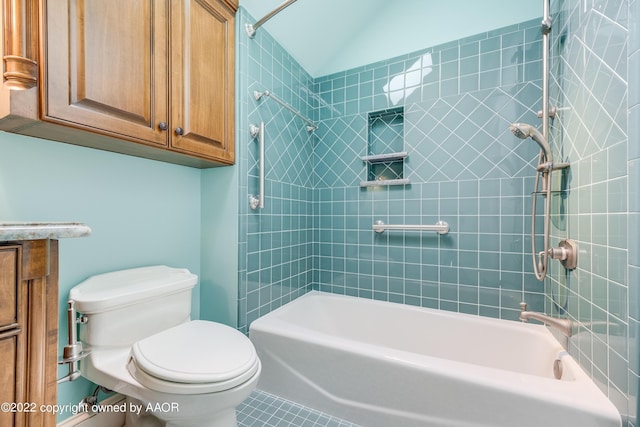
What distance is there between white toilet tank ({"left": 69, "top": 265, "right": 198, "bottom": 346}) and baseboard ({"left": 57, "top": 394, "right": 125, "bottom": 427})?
364mm

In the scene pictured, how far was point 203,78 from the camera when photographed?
1341 millimetres

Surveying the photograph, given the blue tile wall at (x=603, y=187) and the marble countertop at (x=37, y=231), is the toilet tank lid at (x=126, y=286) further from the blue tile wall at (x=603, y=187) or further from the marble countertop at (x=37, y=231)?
the blue tile wall at (x=603, y=187)

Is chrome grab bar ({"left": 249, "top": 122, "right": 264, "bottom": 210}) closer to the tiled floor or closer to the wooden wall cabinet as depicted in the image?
the wooden wall cabinet

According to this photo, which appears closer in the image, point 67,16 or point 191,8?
point 67,16

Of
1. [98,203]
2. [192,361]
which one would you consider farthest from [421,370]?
[98,203]

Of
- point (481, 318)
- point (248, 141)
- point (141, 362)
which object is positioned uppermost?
point (248, 141)

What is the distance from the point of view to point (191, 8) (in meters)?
1.27

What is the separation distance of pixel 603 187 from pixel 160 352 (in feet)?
5.60

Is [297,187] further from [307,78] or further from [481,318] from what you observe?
[481,318]

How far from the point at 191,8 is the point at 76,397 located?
70.5 inches

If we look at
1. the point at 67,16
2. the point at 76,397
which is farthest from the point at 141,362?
the point at 67,16

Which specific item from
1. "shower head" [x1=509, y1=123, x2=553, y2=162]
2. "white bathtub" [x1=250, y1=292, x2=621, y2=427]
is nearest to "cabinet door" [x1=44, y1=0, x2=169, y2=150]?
"white bathtub" [x1=250, y1=292, x2=621, y2=427]

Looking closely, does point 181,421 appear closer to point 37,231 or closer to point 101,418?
point 101,418

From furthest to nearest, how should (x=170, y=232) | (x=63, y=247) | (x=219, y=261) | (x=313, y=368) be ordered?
(x=219, y=261) < (x=170, y=232) < (x=313, y=368) < (x=63, y=247)
